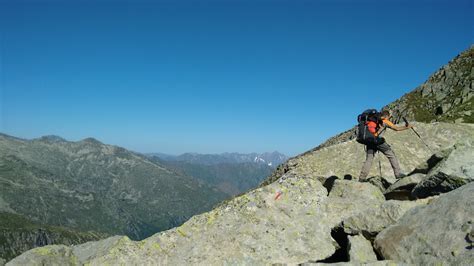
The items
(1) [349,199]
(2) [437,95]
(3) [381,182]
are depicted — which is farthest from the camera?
(2) [437,95]

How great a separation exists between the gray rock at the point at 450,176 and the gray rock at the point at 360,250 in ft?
12.9

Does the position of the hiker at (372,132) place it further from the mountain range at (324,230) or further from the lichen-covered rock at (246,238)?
the lichen-covered rock at (246,238)

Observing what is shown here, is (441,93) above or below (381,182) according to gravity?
above

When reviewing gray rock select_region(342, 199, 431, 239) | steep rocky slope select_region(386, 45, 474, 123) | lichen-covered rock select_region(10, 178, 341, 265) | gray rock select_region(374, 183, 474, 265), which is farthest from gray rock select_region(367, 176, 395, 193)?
steep rocky slope select_region(386, 45, 474, 123)

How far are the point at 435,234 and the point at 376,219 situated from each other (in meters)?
2.29

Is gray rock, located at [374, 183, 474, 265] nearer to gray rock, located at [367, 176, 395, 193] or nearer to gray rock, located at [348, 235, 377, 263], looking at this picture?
gray rock, located at [348, 235, 377, 263]

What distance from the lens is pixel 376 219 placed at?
1152 cm

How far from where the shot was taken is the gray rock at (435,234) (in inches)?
339

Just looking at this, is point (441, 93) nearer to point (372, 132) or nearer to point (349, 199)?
point (372, 132)

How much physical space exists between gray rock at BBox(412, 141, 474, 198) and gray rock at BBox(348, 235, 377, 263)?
3934mm

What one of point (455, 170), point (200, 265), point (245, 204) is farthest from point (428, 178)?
point (200, 265)

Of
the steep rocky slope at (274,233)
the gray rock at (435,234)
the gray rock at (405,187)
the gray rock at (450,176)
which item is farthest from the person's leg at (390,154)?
the gray rock at (435,234)

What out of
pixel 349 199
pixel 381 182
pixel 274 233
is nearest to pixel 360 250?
pixel 274 233

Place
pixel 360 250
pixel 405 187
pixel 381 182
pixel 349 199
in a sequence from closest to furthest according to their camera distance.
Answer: pixel 360 250
pixel 349 199
pixel 405 187
pixel 381 182
